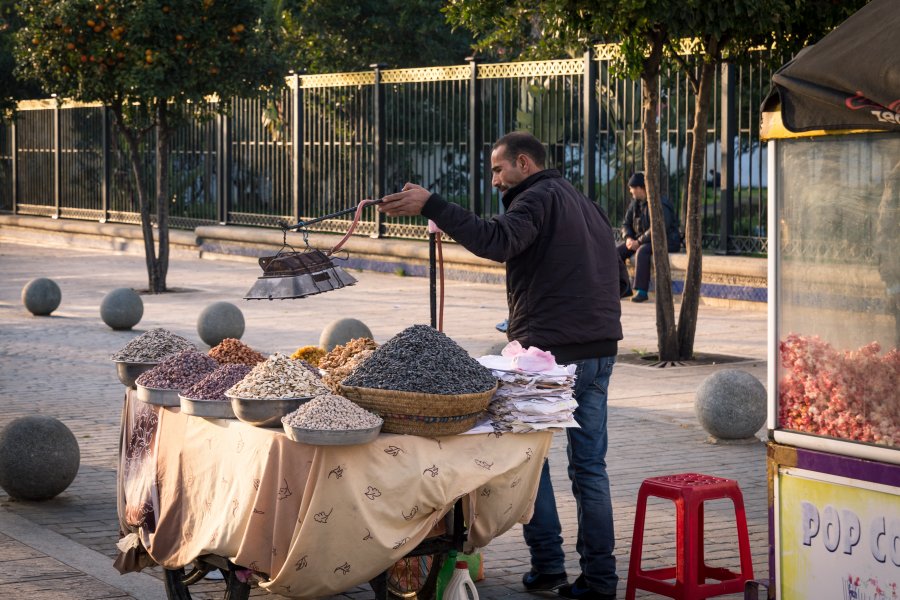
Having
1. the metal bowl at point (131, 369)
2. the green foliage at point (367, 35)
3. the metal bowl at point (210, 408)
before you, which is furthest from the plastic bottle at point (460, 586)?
the green foliage at point (367, 35)

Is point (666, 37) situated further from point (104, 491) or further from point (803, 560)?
point (803, 560)

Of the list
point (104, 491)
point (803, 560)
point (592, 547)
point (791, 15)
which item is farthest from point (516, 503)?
point (791, 15)

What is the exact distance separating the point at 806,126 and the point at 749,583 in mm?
1792

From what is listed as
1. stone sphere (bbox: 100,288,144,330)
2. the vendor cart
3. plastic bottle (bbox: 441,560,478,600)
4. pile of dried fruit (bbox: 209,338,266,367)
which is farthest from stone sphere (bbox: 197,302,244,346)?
the vendor cart

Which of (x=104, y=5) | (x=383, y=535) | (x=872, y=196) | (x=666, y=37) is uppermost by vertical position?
(x=104, y=5)

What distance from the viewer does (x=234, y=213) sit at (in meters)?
25.7

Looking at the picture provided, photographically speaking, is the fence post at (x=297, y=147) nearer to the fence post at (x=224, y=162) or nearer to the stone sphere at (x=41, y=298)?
the fence post at (x=224, y=162)

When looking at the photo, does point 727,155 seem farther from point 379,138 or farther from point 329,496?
point 329,496

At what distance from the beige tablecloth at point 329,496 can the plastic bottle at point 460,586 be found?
0.14 m

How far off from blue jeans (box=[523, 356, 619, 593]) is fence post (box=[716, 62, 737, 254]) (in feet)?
37.5

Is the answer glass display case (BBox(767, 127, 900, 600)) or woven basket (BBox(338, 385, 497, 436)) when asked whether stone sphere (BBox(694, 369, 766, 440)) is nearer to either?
glass display case (BBox(767, 127, 900, 600))

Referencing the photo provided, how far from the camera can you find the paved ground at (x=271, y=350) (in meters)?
6.33

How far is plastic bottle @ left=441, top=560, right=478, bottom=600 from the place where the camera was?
5.14m

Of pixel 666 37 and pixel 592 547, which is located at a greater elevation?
pixel 666 37
